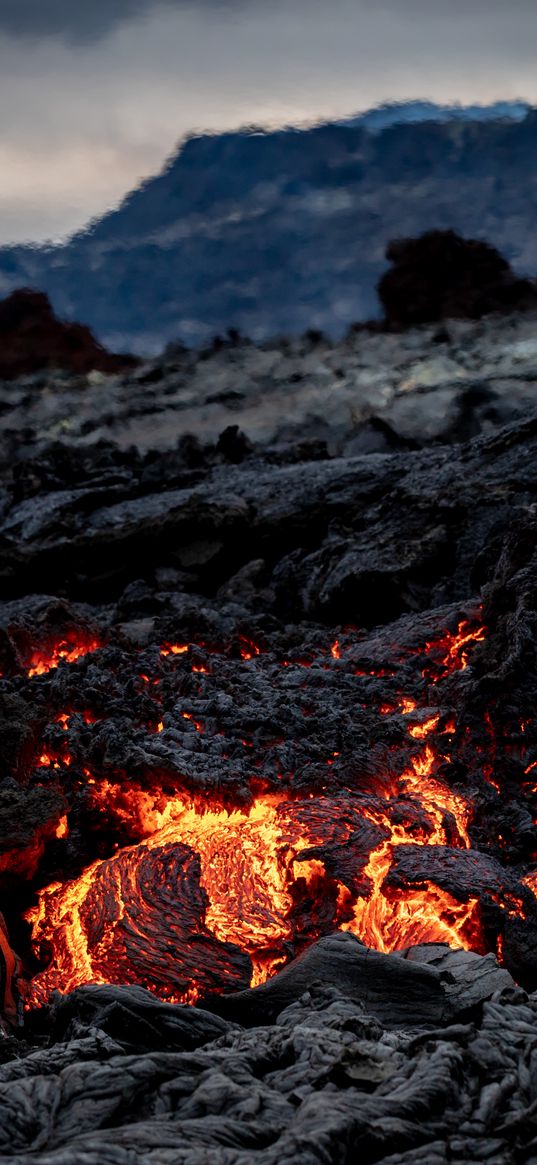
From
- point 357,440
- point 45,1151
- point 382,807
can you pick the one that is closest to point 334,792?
point 382,807

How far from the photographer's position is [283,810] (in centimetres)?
742

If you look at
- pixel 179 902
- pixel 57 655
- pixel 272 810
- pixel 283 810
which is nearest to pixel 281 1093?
pixel 179 902

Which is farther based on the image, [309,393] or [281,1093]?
[309,393]

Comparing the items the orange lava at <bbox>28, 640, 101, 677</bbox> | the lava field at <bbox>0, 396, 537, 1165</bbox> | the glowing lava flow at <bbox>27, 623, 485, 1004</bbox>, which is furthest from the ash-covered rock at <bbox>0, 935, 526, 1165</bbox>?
the orange lava at <bbox>28, 640, 101, 677</bbox>

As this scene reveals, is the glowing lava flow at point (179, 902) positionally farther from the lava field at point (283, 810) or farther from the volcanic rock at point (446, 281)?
the volcanic rock at point (446, 281)

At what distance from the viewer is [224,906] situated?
666cm

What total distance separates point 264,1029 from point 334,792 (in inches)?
139

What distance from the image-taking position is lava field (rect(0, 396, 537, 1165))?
3.52m

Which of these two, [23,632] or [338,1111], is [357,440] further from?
[338,1111]

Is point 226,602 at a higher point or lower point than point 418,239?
lower

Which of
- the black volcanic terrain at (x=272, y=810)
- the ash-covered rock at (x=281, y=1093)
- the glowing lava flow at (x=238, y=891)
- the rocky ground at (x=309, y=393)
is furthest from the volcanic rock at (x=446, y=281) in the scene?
the ash-covered rock at (x=281, y=1093)

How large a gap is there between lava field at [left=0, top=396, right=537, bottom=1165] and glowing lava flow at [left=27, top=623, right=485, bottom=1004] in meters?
0.02

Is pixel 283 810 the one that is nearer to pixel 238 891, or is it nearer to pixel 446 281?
pixel 238 891

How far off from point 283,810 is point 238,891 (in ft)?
2.67
